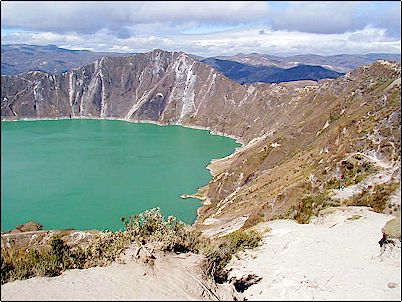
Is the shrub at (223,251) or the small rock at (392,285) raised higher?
the small rock at (392,285)

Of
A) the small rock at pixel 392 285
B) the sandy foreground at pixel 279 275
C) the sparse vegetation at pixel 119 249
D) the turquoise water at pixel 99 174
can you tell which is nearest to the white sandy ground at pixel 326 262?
the sandy foreground at pixel 279 275

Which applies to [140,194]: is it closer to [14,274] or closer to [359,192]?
[359,192]

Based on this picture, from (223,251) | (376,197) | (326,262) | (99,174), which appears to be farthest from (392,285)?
(99,174)

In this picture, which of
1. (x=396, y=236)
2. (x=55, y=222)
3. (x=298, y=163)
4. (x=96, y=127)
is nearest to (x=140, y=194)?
(x=55, y=222)

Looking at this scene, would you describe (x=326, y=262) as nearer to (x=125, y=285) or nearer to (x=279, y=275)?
(x=279, y=275)

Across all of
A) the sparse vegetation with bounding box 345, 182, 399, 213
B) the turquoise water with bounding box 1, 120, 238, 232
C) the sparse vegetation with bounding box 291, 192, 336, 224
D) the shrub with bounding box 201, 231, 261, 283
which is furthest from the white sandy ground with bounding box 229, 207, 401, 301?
the turquoise water with bounding box 1, 120, 238, 232

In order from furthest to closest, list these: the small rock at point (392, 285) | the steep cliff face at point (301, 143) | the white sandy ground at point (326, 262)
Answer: the steep cliff face at point (301, 143), the white sandy ground at point (326, 262), the small rock at point (392, 285)

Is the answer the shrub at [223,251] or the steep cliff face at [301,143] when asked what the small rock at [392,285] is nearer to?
the shrub at [223,251]
